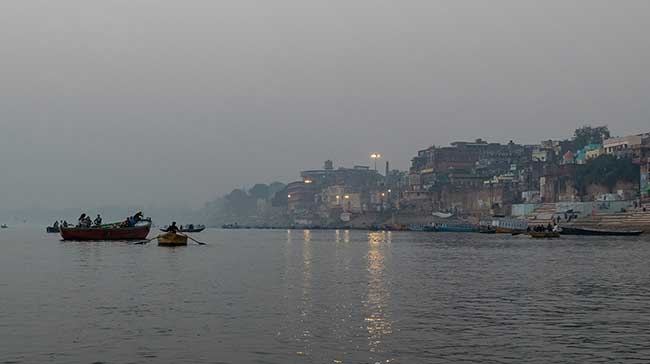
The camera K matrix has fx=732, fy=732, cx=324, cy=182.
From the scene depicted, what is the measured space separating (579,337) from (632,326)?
10.6 feet

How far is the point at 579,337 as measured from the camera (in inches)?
→ 876

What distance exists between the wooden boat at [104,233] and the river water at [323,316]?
179ft

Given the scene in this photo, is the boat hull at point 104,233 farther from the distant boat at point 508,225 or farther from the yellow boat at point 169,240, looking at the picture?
the distant boat at point 508,225

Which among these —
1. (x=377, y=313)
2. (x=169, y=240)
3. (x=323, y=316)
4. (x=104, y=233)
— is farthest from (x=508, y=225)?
(x=323, y=316)

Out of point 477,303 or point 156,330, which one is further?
point 477,303

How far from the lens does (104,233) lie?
335ft

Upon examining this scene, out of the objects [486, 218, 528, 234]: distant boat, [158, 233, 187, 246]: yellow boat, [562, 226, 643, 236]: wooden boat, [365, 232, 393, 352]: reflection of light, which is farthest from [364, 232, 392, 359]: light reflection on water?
[486, 218, 528, 234]: distant boat

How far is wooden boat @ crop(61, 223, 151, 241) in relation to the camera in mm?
101988

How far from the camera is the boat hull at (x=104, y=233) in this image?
102 meters

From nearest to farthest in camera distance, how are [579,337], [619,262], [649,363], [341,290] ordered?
[649,363], [579,337], [341,290], [619,262]

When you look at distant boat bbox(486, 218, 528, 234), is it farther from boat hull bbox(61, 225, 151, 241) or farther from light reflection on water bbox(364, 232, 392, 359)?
light reflection on water bbox(364, 232, 392, 359)

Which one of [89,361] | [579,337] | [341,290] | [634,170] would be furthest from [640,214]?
[89,361]

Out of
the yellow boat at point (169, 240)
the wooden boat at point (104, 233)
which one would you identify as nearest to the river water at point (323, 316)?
the yellow boat at point (169, 240)

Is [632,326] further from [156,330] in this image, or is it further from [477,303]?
[156,330]
